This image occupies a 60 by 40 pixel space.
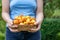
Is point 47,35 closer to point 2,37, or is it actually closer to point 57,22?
point 57,22

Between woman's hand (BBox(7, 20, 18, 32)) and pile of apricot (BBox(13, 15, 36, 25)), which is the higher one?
pile of apricot (BBox(13, 15, 36, 25))

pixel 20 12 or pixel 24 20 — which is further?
pixel 20 12

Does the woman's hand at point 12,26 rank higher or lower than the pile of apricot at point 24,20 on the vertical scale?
lower

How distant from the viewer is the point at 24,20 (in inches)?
106

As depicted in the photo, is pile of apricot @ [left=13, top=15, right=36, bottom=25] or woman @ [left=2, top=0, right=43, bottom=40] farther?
woman @ [left=2, top=0, right=43, bottom=40]

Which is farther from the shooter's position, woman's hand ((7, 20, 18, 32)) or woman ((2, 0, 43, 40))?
woman ((2, 0, 43, 40))

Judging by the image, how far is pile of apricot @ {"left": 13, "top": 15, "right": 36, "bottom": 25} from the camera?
8.74 ft

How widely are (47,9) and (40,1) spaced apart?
13.4ft

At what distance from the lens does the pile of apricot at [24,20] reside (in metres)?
2.66

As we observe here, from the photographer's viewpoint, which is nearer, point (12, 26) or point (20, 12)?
point (12, 26)

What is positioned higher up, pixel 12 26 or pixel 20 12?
pixel 20 12

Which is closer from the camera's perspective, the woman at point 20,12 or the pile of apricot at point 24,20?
the pile of apricot at point 24,20

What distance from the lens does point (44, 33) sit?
565 cm

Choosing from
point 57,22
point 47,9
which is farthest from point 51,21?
point 47,9
